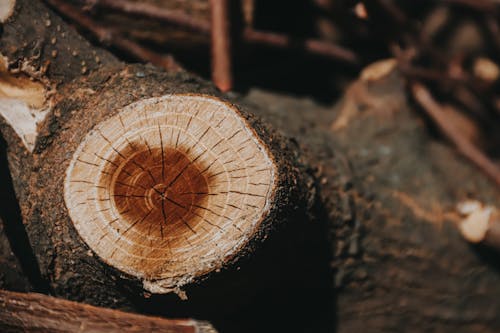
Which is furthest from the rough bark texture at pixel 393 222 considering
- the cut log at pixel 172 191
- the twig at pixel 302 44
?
the cut log at pixel 172 191

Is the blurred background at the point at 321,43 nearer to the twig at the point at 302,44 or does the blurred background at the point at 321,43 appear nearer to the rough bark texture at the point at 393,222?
the twig at the point at 302,44

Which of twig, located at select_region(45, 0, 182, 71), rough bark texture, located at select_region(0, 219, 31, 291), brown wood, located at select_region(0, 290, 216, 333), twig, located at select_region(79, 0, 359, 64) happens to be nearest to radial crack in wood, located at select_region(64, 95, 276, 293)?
brown wood, located at select_region(0, 290, 216, 333)

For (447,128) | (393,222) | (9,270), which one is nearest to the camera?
(9,270)

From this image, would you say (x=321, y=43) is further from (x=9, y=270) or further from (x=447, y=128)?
(x=9, y=270)

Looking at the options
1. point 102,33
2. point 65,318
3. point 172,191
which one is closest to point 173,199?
point 172,191

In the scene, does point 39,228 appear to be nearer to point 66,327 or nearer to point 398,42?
point 66,327

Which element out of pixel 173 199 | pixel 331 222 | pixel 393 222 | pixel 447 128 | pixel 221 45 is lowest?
pixel 173 199
